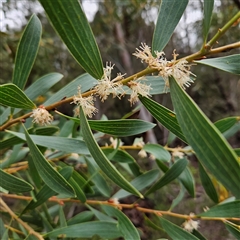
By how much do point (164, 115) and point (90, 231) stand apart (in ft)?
1.17

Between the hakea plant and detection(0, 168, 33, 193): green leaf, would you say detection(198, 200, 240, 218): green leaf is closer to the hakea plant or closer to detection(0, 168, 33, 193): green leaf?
the hakea plant

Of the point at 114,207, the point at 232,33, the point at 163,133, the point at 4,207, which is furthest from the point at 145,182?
the point at 163,133

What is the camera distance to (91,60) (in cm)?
40

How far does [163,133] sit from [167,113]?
8.64 ft

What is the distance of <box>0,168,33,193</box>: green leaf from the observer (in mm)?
533

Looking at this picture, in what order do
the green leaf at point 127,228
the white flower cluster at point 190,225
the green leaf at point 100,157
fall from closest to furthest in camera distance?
1. the green leaf at point 100,157
2. the green leaf at point 127,228
3. the white flower cluster at point 190,225

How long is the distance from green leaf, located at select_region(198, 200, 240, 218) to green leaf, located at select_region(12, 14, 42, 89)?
0.50 meters

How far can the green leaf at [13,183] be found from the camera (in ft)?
1.75

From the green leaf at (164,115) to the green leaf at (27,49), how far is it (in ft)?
0.77

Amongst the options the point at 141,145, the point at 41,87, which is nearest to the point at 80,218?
the point at 141,145

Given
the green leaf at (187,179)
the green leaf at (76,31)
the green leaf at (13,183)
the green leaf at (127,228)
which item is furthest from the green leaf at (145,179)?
the green leaf at (76,31)

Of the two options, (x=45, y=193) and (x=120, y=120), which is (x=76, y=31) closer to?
(x=120, y=120)

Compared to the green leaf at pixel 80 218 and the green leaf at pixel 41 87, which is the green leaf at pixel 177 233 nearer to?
the green leaf at pixel 80 218

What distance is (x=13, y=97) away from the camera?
463mm
